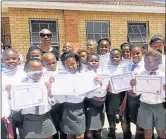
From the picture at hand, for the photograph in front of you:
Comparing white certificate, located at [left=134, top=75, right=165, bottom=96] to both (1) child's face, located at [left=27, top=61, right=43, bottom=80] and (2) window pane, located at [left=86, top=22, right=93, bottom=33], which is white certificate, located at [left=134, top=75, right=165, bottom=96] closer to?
(1) child's face, located at [left=27, top=61, right=43, bottom=80]

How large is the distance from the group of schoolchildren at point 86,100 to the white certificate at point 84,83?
A: 46mm

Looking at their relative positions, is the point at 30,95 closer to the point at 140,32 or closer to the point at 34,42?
the point at 34,42

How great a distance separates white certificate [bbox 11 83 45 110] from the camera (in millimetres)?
2205

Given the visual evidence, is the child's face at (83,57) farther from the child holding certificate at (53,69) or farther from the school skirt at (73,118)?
the school skirt at (73,118)

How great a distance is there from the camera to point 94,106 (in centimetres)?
268

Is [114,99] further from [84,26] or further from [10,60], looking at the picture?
[84,26]

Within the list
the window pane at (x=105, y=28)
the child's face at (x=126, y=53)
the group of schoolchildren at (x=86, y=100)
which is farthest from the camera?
the window pane at (x=105, y=28)

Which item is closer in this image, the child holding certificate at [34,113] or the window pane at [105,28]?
the child holding certificate at [34,113]

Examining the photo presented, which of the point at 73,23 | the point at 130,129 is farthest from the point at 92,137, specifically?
the point at 73,23

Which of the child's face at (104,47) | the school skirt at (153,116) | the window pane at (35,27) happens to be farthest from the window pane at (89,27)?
the school skirt at (153,116)

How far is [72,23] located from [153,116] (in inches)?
145

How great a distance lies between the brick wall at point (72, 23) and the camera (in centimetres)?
462

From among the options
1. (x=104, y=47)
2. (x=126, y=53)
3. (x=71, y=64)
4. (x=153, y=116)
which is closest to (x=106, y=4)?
(x=104, y=47)

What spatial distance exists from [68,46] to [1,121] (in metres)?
1.42
